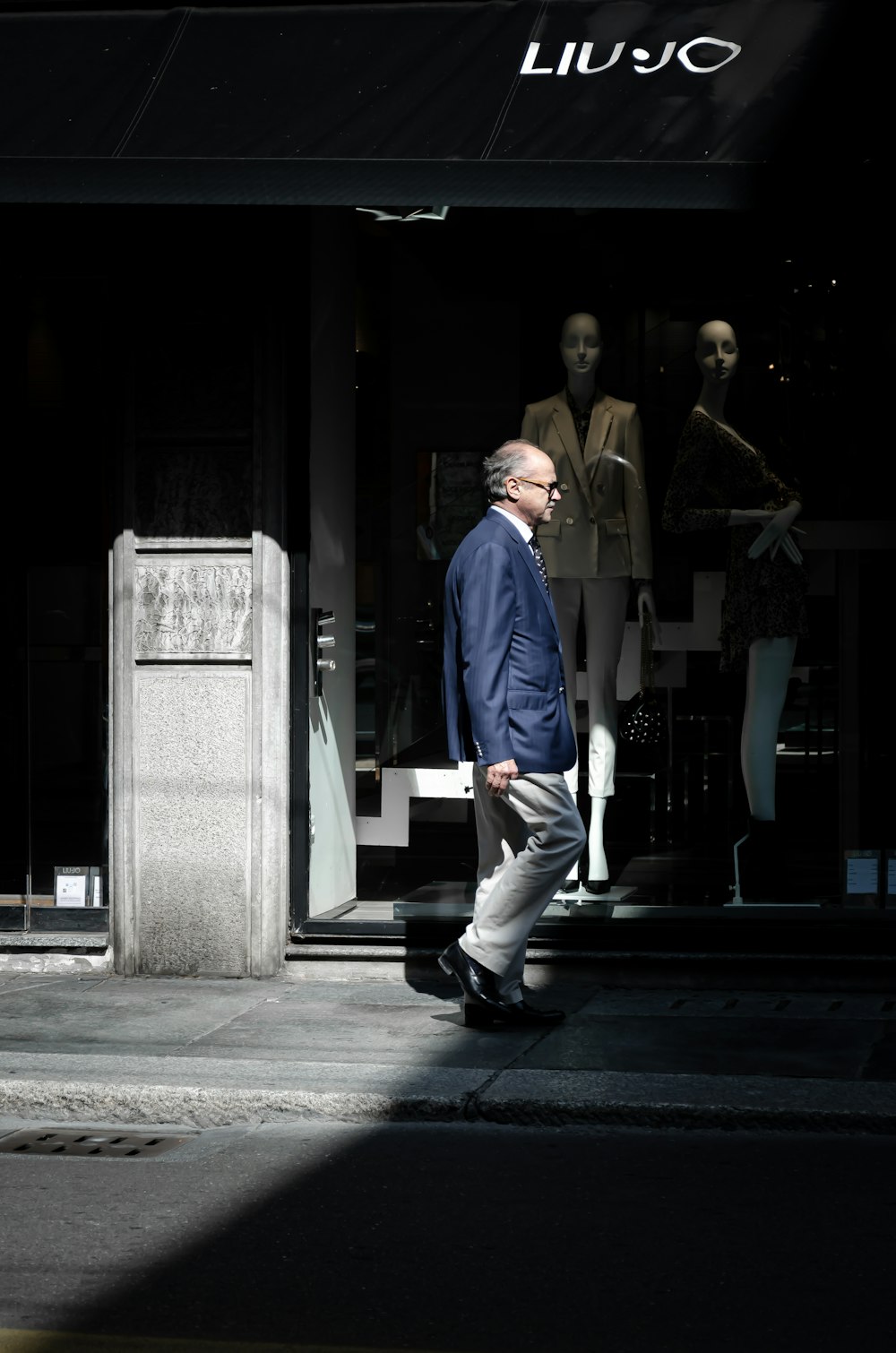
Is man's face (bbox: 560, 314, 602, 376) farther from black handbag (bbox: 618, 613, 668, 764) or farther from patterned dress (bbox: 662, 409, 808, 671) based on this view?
black handbag (bbox: 618, 613, 668, 764)

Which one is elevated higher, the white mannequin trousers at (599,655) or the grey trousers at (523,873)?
the white mannequin trousers at (599,655)

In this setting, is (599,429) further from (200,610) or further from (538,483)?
(200,610)

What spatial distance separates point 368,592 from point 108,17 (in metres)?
2.67

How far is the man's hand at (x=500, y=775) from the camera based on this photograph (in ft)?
21.8

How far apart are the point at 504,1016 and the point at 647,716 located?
1.91 meters

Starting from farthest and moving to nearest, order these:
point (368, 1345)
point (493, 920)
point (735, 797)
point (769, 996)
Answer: point (735, 797) → point (769, 996) → point (493, 920) → point (368, 1345)

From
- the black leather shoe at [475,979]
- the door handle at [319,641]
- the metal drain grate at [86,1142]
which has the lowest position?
the metal drain grate at [86,1142]

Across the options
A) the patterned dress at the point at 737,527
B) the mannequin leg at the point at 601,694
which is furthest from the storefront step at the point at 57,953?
the patterned dress at the point at 737,527

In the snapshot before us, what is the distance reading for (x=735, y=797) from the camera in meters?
8.38

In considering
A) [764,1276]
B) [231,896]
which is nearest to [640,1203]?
[764,1276]

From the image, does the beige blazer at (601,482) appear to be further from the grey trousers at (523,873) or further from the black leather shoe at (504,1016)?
the black leather shoe at (504,1016)

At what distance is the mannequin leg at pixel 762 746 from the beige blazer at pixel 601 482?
25.8 inches

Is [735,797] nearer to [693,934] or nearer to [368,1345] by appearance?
[693,934]

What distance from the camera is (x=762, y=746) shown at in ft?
27.4
